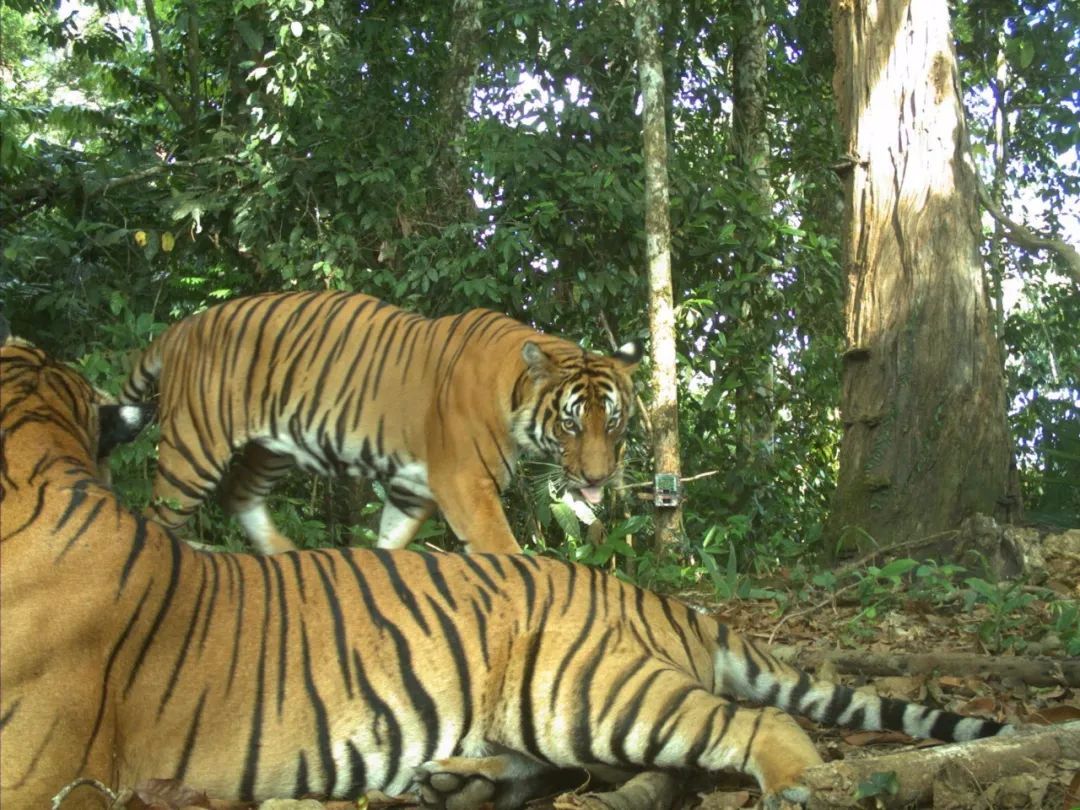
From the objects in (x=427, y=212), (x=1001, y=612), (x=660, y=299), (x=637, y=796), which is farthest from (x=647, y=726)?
(x=427, y=212)

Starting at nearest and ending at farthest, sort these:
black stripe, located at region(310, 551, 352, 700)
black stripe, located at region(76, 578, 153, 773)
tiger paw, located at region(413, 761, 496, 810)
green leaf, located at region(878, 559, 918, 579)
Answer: black stripe, located at region(76, 578, 153, 773), tiger paw, located at region(413, 761, 496, 810), black stripe, located at region(310, 551, 352, 700), green leaf, located at region(878, 559, 918, 579)

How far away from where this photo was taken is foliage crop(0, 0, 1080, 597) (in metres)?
8.04

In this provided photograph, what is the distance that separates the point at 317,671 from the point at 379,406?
315cm

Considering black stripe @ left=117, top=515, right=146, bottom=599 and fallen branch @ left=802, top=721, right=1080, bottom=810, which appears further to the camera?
black stripe @ left=117, top=515, right=146, bottom=599

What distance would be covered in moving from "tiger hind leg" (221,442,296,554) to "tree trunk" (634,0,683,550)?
217 cm

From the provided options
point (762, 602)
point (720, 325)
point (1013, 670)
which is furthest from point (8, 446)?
point (720, 325)

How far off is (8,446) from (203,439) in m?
3.21

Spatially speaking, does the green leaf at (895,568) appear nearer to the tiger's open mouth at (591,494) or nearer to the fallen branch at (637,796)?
the tiger's open mouth at (591,494)

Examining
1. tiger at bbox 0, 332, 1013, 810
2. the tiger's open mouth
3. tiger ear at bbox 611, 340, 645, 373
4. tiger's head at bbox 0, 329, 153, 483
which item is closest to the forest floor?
tiger at bbox 0, 332, 1013, 810

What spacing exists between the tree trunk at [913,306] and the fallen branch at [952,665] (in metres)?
2.03

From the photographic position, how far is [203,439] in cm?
600

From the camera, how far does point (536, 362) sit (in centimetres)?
563

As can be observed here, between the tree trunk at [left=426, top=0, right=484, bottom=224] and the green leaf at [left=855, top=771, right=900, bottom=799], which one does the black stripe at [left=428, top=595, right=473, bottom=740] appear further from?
the tree trunk at [left=426, top=0, right=484, bottom=224]

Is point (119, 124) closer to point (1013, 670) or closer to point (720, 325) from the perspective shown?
point (720, 325)
